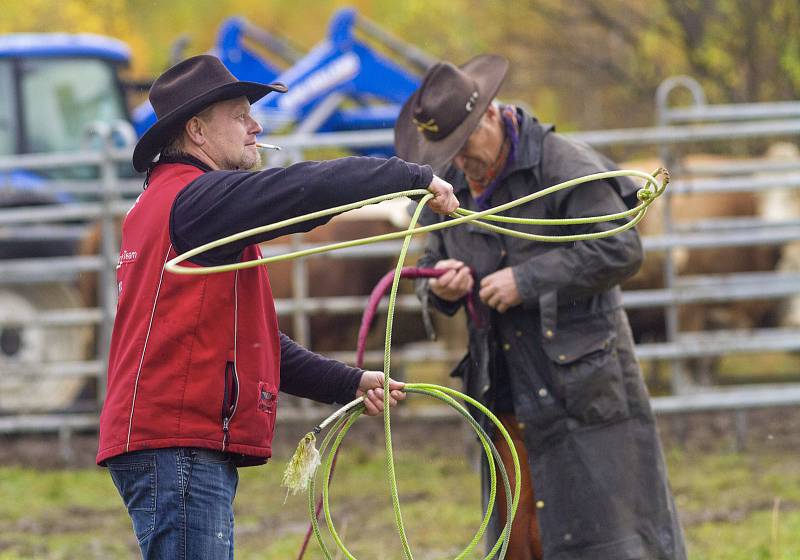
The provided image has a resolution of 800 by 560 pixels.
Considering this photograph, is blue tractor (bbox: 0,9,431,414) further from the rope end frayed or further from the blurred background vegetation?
the rope end frayed

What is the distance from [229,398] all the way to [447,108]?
1.42m

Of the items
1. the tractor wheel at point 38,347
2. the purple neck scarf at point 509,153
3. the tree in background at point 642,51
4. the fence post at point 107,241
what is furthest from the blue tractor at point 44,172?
the tree in background at point 642,51

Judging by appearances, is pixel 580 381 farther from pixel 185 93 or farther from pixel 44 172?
pixel 44 172

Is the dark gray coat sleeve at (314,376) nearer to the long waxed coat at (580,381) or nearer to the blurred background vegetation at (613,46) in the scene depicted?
the long waxed coat at (580,381)

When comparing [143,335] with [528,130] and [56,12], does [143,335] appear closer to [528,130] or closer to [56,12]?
[528,130]

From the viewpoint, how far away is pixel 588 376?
3.73m

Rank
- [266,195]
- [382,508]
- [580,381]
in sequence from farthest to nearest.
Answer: [382,508]
[580,381]
[266,195]

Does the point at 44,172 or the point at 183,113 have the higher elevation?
the point at 44,172

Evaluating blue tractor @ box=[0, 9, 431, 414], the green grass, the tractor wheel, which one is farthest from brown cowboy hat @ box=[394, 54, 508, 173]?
blue tractor @ box=[0, 9, 431, 414]

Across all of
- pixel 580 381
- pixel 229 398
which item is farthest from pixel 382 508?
pixel 229 398

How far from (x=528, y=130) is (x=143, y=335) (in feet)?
5.26

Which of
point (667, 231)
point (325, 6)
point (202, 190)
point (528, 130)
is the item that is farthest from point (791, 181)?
point (325, 6)

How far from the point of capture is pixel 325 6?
28953 mm

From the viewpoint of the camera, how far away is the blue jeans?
9.05ft
